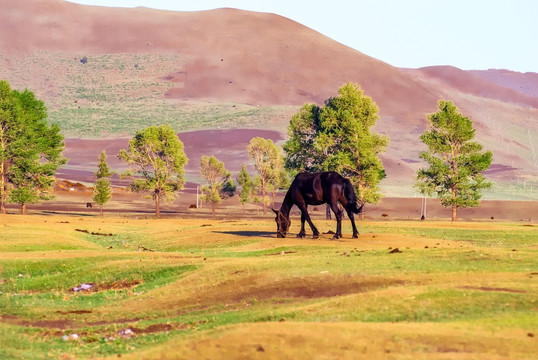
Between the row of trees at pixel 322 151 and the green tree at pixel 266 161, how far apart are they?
25.6 metres

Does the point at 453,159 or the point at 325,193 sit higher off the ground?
the point at 453,159

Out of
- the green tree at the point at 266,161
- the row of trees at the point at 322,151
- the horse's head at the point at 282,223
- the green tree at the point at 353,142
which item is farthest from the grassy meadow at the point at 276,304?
the green tree at the point at 266,161

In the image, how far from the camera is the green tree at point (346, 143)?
308 ft

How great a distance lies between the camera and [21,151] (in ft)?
297

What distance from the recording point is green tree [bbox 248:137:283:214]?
133413 mm

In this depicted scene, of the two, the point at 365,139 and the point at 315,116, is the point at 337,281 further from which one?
the point at 315,116

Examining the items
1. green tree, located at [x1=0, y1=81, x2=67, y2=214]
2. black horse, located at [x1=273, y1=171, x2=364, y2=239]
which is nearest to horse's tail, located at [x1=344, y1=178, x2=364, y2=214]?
black horse, located at [x1=273, y1=171, x2=364, y2=239]

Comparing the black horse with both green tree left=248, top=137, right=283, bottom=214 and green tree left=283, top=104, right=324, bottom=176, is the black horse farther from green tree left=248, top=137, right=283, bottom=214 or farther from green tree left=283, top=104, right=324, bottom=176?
green tree left=248, top=137, right=283, bottom=214

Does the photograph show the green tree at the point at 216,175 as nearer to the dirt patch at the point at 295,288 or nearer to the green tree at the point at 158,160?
the green tree at the point at 158,160

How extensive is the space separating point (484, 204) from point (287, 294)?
465ft

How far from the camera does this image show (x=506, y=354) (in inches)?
626

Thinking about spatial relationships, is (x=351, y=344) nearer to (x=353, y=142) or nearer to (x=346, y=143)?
(x=353, y=142)

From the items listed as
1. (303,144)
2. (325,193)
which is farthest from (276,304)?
(303,144)

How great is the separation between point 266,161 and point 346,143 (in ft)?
140
